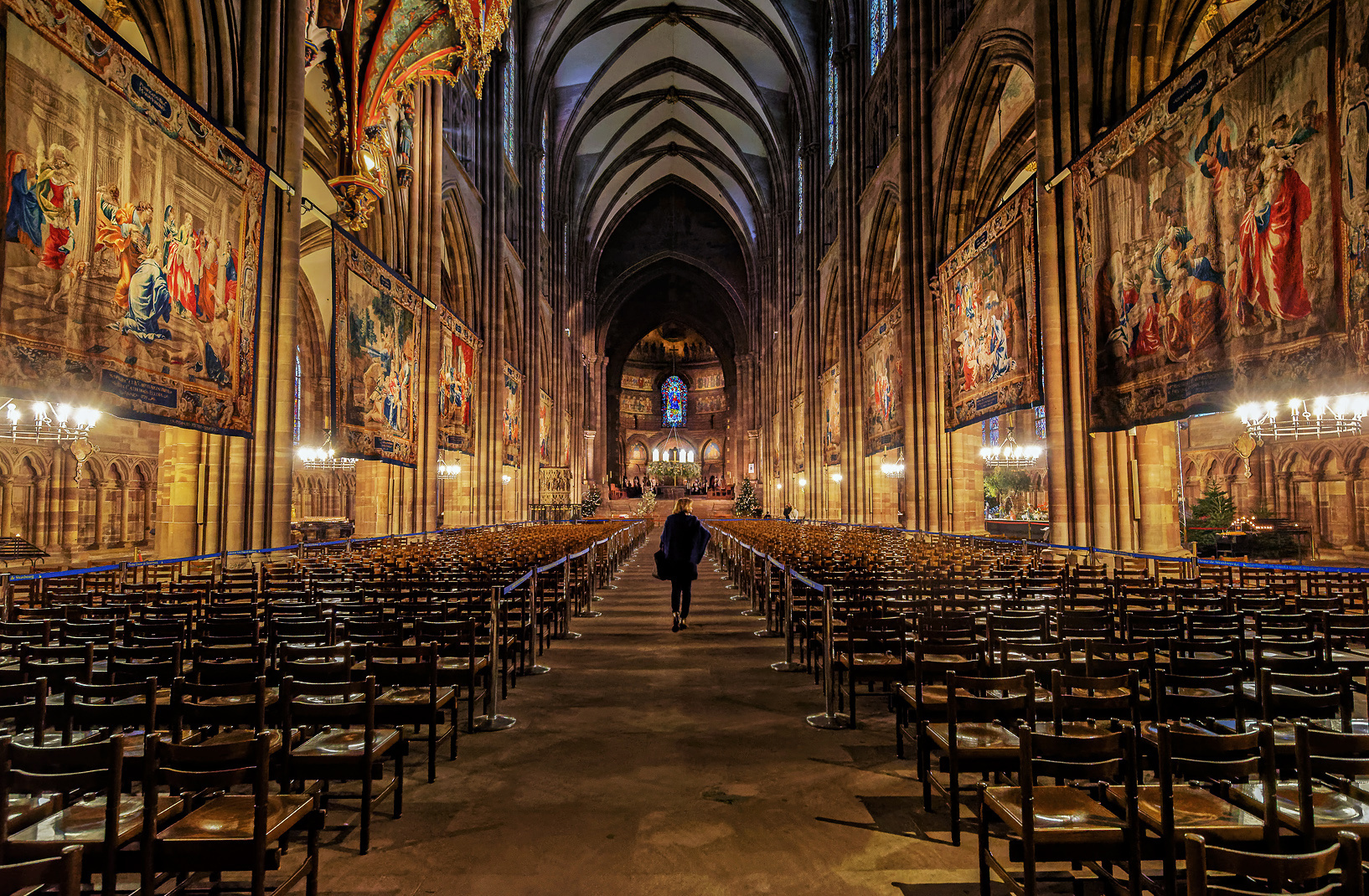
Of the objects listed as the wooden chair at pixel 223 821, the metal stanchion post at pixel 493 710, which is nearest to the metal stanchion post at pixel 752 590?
the metal stanchion post at pixel 493 710

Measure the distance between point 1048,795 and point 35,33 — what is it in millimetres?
12292

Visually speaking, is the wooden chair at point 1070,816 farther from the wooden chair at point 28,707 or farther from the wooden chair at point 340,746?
the wooden chair at point 28,707

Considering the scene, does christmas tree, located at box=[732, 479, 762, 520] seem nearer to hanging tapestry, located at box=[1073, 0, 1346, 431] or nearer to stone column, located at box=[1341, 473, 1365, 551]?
stone column, located at box=[1341, 473, 1365, 551]

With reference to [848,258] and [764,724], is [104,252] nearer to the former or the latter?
[764,724]

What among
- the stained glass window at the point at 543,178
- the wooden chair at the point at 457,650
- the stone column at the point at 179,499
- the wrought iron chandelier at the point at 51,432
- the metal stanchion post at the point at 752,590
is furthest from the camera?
the stained glass window at the point at 543,178

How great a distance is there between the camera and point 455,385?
80.2 ft

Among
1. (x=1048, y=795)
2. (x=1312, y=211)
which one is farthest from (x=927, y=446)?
(x=1048, y=795)

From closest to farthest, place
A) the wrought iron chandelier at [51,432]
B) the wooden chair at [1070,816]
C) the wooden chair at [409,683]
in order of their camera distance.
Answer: the wooden chair at [1070,816] < the wooden chair at [409,683] < the wrought iron chandelier at [51,432]

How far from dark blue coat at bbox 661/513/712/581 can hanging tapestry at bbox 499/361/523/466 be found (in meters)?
21.6

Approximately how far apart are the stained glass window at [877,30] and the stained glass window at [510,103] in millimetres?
15045

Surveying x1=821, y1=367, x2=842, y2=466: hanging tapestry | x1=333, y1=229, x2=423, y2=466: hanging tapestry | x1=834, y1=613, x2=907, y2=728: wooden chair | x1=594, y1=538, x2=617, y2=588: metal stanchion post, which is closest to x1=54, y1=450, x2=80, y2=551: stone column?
x1=333, y1=229, x2=423, y2=466: hanging tapestry

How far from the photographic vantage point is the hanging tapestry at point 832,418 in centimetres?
3181

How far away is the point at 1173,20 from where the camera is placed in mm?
13133

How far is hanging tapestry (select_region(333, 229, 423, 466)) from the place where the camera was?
16.3m
